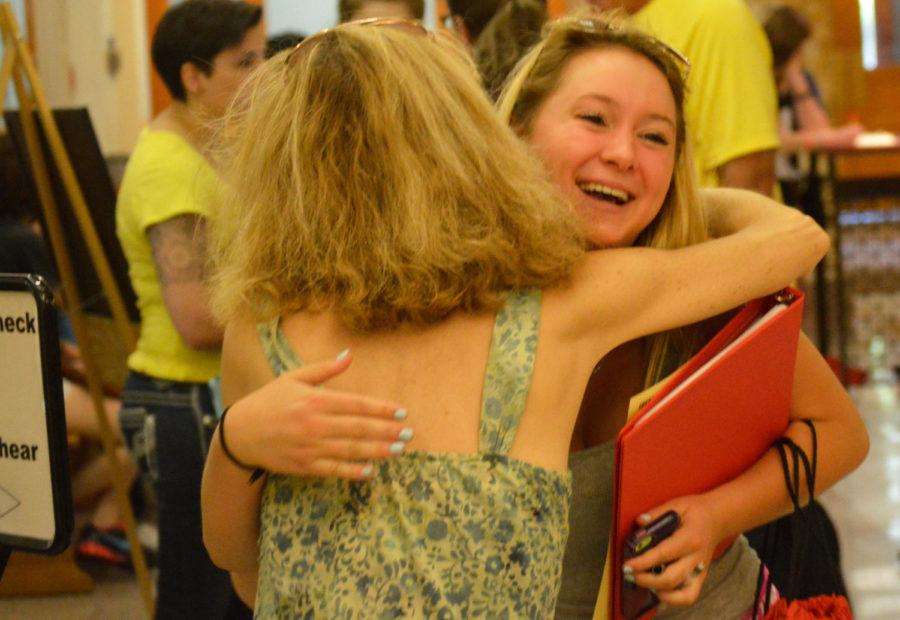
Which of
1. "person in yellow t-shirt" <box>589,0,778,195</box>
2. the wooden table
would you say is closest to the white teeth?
"person in yellow t-shirt" <box>589,0,778,195</box>

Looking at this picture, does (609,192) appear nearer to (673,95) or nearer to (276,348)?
(673,95)

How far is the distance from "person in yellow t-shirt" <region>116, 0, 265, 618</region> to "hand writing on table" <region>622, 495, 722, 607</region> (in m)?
1.44

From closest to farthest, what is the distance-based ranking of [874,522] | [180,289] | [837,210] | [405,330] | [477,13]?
[405,330] < [180,289] < [477,13] < [874,522] < [837,210]

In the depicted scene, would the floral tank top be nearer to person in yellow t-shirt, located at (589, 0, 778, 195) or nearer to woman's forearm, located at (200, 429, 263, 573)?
woman's forearm, located at (200, 429, 263, 573)

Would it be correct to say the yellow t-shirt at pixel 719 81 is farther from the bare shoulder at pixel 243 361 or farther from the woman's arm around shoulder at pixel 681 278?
the bare shoulder at pixel 243 361

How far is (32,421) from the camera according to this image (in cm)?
132

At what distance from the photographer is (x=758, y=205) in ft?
5.47

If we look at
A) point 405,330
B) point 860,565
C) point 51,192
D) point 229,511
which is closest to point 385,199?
point 405,330

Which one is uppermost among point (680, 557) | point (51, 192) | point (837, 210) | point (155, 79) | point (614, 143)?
point (614, 143)

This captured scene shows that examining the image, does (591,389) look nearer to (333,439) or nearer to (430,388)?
(430,388)

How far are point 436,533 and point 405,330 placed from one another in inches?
8.5

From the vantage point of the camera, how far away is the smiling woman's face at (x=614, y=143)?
1.60 metres

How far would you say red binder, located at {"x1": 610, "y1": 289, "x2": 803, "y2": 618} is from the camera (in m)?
1.31

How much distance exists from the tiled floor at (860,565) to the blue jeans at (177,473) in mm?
1263
